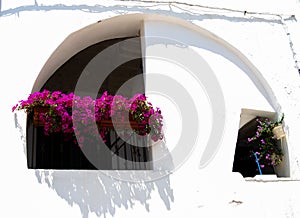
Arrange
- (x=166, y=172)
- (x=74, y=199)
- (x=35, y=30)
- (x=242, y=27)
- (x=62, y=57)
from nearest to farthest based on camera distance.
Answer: (x=74, y=199), (x=166, y=172), (x=35, y=30), (x=62, y=57), (x=242, y=27)

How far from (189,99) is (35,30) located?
2.07 meters

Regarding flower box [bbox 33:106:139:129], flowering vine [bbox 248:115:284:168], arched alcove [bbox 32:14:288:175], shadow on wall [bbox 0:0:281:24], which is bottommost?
flowering vine [bbox 248:115:284:168]

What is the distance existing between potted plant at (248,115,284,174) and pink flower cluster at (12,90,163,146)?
156 cm

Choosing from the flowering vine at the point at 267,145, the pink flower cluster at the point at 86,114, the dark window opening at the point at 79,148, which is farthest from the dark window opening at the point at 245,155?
the pink flower cluster at the point at 86,114

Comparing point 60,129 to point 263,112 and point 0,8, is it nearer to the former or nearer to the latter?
point 0,8

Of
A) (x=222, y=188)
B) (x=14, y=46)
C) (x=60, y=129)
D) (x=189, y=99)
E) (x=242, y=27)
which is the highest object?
(x=242, y=27)

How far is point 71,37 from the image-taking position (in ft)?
15.9

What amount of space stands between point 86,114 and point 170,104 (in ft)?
3.86

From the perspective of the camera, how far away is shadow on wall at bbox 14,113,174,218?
3844 millimetres

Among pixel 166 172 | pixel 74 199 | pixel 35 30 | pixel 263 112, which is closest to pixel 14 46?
pixel 35 30

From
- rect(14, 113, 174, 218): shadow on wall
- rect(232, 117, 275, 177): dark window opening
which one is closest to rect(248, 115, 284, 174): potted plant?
rect(232, 117, 275, 177): dark window opening

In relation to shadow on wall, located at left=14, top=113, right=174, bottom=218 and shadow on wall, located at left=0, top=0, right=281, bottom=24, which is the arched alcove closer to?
shadow on wall, located at left=0, top=0, right=281, bottom=24

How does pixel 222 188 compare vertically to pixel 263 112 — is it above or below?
below

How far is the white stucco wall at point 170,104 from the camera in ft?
12.7
